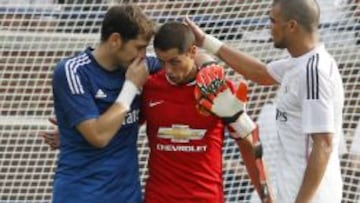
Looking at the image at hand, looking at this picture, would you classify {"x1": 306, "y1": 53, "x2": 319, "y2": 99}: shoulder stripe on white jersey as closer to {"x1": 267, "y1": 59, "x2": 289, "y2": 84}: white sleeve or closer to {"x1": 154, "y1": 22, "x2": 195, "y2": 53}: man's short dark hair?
{"x1": 267, "y1": 59, "x2": 289, "y2": 84}: white sleeve

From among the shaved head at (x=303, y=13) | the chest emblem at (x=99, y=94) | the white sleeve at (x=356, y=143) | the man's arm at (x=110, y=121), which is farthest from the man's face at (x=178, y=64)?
the white sleeve at (x=356, y=143)

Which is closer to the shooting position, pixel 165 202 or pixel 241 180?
pixel 165 202

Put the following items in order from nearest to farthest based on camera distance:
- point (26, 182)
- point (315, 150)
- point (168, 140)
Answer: point (315, 150) < point (168, 140) < point (26, 182)

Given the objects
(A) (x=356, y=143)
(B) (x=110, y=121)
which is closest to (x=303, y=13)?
(B) (x=110, y=121)

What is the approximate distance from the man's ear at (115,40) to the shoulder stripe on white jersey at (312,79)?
591 mm

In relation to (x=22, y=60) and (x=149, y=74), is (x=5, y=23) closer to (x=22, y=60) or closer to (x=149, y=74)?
(x=22, y=60)

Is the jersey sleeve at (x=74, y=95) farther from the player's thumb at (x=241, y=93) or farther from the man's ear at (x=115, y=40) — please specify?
the player's thumb at (x=241, y=93)

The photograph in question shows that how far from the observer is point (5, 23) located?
468 centimetres

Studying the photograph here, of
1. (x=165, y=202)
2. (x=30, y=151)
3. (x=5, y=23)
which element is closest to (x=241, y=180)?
(x=30, y=151)

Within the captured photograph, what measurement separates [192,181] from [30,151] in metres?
1.94

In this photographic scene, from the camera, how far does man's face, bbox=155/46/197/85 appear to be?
283 centimetres

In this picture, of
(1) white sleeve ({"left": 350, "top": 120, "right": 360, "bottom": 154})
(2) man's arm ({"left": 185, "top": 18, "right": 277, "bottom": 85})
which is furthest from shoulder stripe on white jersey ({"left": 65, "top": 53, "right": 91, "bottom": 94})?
(1) white sleeve ({"left": 350, "top": 120, "right": 360, "bottom": 154})

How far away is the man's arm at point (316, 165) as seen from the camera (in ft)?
8.96

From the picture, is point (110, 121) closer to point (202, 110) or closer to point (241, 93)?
point (202, 110)
